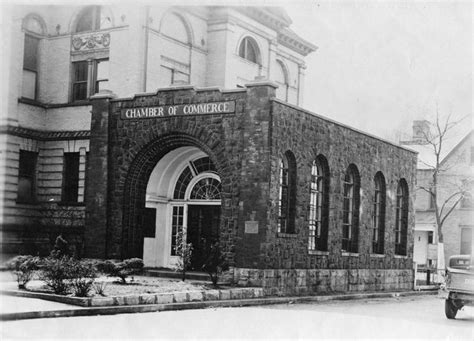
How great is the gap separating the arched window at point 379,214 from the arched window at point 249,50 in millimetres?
10164

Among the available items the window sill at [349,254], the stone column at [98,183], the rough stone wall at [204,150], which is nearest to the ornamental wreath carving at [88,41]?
the stone column at [98,183]

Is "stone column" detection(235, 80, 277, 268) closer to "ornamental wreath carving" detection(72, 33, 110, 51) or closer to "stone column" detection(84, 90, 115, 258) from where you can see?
"stone column" detection(84, 90, 115, 258)

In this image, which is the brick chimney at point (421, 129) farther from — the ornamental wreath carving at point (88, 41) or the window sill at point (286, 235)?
the ornamental wreath carving at point (88, 41)

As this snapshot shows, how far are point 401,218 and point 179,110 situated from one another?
13331 millimetres

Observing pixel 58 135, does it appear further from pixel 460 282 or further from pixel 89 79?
pixel 460 282

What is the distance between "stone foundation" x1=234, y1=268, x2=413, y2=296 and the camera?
71.8 feet

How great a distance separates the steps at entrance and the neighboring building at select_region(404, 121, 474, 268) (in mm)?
16260

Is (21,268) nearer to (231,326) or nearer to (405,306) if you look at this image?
(231,326)

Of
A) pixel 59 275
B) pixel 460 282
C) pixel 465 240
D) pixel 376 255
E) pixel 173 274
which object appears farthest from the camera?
pixel 465 240

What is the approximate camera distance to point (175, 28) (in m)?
32.2

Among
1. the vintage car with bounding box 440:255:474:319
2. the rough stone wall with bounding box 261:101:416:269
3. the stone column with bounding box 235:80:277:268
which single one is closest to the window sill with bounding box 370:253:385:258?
the rough stone wall with bounding box 261:101:416:269

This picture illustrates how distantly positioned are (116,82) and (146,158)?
664 centimetres

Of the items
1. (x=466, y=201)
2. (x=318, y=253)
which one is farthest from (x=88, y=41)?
(x=466, y=201)

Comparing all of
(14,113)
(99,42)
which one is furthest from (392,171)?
(14,113)
